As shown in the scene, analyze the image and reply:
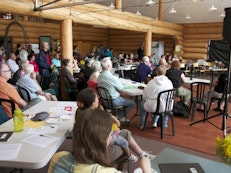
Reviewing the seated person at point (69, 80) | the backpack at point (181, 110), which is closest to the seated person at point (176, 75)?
the backpack at point (181, 110)

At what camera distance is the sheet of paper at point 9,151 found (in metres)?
1.57

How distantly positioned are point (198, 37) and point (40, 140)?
1372 cm

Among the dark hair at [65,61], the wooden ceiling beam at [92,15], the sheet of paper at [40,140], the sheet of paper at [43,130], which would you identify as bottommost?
the sheet of paper at [40,140]

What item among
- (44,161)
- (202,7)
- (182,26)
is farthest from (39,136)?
(182,26)

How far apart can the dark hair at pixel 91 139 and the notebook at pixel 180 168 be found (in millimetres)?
511

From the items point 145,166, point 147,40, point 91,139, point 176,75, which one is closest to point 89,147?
point 91,139

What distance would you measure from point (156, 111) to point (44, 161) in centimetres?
245

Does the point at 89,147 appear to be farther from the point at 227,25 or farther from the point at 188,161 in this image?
the point at 227,25

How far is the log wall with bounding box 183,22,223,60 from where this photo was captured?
43.1ft

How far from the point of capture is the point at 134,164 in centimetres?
280

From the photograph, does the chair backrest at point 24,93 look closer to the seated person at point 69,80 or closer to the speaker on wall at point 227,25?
the seated person at point 69,80

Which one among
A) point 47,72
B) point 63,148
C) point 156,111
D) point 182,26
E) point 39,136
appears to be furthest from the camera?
point 182,26

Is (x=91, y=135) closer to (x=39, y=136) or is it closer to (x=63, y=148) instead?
(x=39, y=136)

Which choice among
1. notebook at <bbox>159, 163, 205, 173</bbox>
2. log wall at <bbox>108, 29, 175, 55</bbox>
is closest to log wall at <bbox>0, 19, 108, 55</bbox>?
A: log wall at <bbox>108, 29, 175, 55</bbox>
